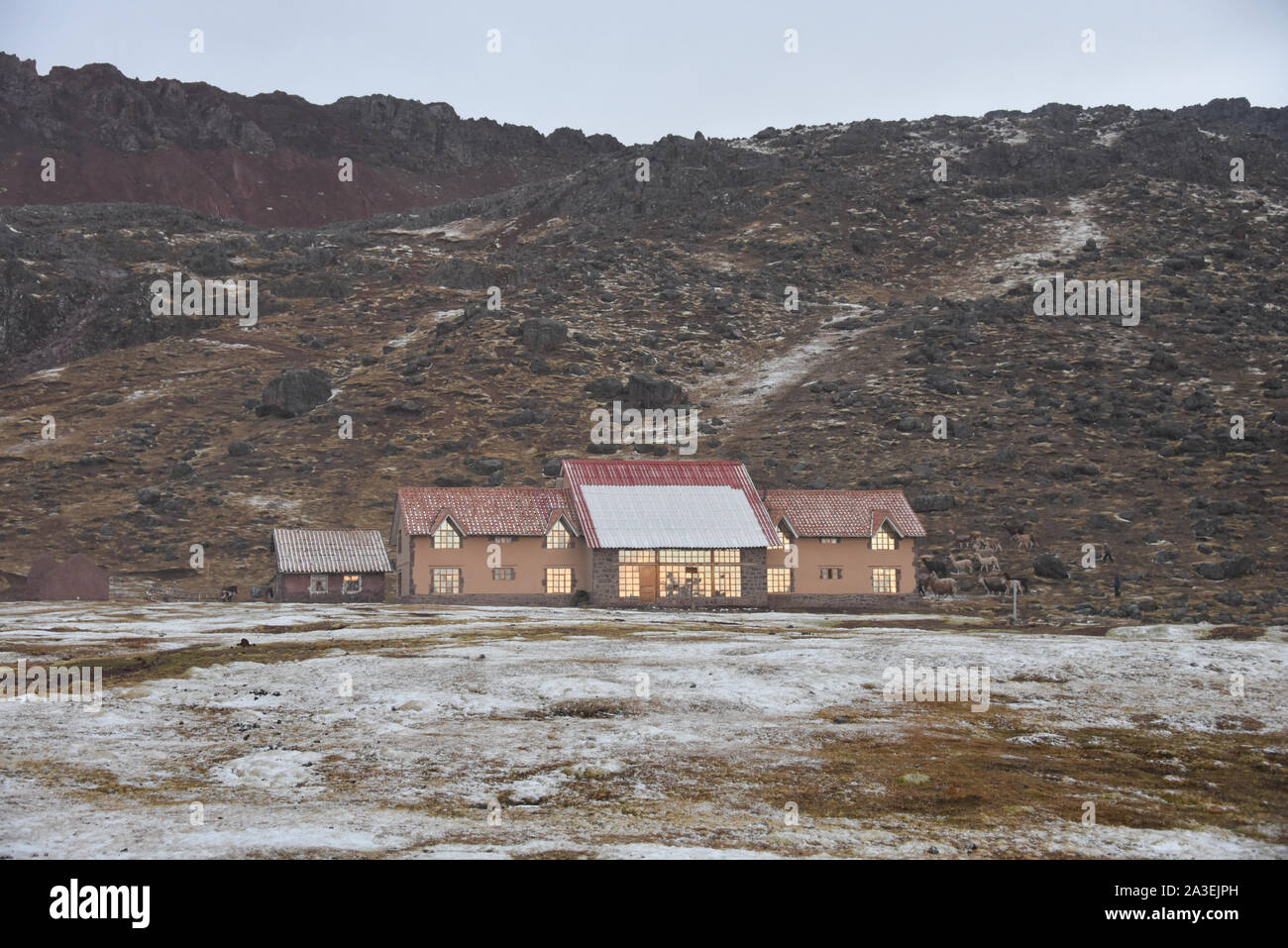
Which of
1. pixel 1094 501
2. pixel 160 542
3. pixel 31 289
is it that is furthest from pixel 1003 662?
pixel 31 289

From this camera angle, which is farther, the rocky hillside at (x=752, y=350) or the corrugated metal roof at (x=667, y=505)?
the rocky hillside at (x=752, y=350)

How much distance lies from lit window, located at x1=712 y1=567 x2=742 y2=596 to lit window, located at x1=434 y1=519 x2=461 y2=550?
47.2ft

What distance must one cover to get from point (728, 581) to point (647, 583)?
15.2 feet

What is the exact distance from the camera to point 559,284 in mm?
136000

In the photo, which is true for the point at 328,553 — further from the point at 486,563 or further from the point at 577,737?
the point at 577,737

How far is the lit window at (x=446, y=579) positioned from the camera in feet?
217

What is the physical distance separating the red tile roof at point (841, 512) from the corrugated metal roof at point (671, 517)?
2312 mm

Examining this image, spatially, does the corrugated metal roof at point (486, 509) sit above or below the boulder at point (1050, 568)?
above

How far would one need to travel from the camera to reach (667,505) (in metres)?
69.2

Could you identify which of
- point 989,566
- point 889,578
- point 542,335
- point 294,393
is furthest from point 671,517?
point 542,335

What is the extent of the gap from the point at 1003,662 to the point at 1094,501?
171ft

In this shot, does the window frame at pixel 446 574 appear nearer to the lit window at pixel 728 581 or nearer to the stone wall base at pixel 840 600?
the lit window at pixel 728 581

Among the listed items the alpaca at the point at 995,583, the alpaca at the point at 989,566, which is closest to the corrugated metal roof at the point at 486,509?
the alpaca at the point at 995,583

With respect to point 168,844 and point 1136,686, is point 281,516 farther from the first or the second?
point 168,844
